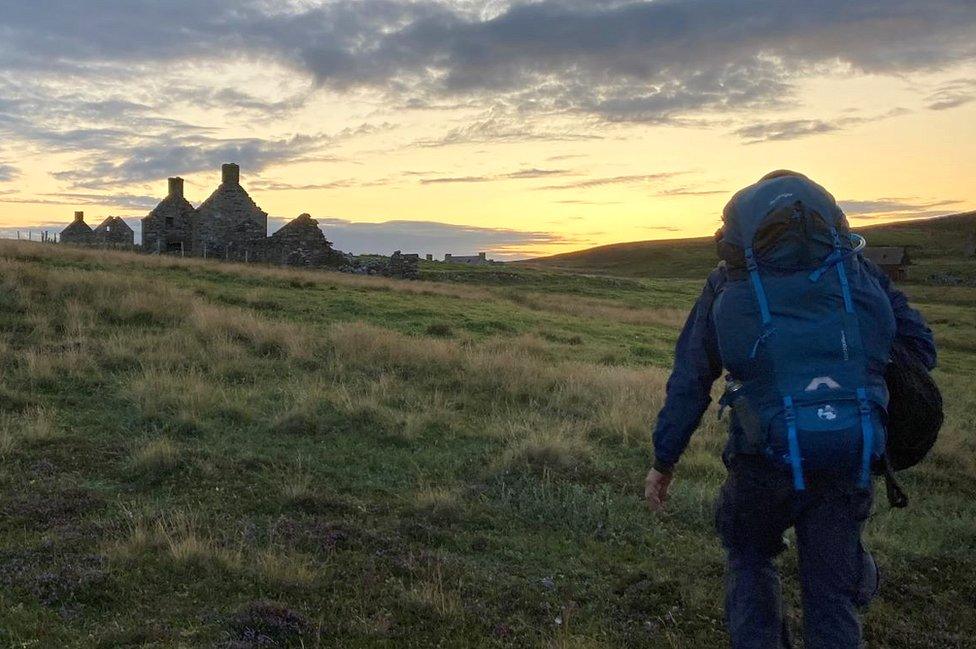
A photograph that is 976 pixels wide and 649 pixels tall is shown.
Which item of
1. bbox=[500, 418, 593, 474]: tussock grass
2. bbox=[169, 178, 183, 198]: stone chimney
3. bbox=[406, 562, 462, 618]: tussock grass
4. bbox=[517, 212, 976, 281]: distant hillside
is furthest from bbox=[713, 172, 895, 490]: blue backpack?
bbox=[517, 212, 976, 281]: distant hillside

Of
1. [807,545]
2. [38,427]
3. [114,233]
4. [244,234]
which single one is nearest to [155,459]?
[38,427]

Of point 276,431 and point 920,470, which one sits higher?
point 276,431

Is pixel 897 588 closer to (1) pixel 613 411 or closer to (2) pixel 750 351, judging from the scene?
(2) pixel 750 351

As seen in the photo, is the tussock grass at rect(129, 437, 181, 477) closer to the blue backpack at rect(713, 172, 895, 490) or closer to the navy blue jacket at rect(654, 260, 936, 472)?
the navy blue jacket at rect(654, 260, 936, 472)

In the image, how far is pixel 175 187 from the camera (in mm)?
38219

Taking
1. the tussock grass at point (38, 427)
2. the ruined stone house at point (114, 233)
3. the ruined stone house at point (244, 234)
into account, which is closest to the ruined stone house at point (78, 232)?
the ruined stone house at point (114, 233)

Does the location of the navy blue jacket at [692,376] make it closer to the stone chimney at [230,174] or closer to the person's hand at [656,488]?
the person's hand at [656,488]

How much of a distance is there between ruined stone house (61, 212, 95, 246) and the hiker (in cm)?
5084

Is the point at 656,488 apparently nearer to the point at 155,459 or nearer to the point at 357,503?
the point at 357,503

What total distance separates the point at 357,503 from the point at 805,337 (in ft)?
13.2

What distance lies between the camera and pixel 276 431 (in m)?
7.69

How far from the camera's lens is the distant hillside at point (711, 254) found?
9169 cm

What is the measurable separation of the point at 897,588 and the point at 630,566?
5.76 ft

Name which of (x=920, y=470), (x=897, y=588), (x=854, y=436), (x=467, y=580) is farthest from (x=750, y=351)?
(x=920, y=470)
